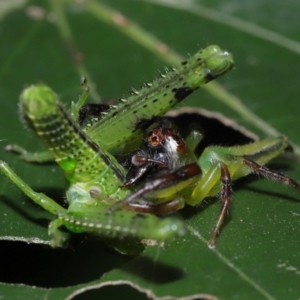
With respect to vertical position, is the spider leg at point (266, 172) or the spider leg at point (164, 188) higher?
the spider leg at point (266, 172)

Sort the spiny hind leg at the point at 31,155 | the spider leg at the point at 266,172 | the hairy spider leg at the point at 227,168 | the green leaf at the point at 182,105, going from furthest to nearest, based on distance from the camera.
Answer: the spiny hind leg at the point at 31,155, the spider leg at the point at 266,172, the hairy spider leg at the point at 227,168, the green leaf at the point at 182,105

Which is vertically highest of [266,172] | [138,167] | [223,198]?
[266,172]

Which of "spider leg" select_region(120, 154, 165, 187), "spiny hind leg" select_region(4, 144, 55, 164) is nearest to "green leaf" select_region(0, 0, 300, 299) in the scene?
"spiny hind leg" select_region(4, 144, 55, 164)

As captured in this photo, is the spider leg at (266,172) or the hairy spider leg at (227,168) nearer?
the hairy spider leg at (227,168)

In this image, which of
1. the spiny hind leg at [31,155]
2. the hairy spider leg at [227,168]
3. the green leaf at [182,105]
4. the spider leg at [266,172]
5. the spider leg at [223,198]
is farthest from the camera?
the spiny hind leg at [31,155]

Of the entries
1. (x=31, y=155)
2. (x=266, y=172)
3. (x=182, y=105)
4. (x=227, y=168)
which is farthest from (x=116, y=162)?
(x=182, y=105)

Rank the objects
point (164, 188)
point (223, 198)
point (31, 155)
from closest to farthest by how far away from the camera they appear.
Result: point (164, 188) → point (223, 198) → point (31, 155)

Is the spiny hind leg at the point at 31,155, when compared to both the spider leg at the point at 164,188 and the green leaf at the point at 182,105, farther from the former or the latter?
the spider leg at the point at 164,188

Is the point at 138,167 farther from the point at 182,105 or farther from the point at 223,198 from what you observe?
the point at 182,105

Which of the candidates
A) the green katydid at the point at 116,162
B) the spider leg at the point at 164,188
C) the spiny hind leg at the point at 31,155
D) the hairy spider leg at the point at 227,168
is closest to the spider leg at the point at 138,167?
the green katydid at the point at 116,162
